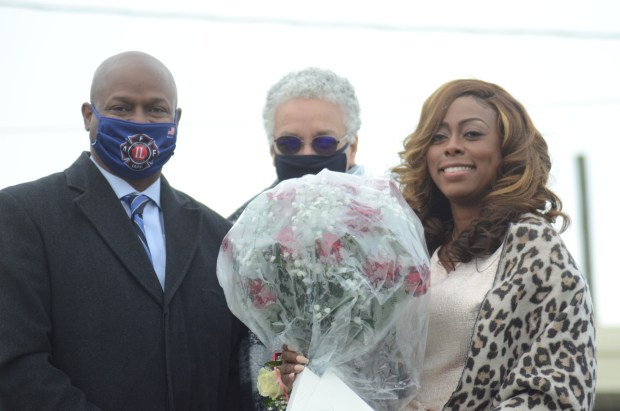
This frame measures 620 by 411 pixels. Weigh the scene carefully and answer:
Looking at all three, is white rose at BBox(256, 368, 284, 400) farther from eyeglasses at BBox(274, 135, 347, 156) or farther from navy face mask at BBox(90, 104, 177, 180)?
eyeglasses at BBox(274, 135, 347, 156)

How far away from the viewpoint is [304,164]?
17.3 feet

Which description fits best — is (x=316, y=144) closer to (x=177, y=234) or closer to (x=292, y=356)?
(x=177, y=234)

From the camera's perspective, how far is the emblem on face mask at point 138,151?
4.62 metres

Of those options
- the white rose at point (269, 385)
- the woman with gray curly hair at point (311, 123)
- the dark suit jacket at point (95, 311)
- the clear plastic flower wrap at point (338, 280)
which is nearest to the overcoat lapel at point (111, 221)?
the dark suit jacket at point (95, 311)

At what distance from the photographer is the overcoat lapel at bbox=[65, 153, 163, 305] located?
455cm

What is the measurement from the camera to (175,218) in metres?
4.87

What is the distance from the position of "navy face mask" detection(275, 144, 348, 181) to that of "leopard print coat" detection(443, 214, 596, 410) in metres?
1.20

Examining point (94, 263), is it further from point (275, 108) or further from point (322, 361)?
point (275, 108)

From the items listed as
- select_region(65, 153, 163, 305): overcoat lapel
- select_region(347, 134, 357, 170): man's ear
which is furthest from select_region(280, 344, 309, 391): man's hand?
select_region(347, 134, 357, 170): man's ear

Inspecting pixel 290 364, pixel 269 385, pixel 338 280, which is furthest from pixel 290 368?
pixel 338 280

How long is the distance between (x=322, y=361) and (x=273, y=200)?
62 centimetres

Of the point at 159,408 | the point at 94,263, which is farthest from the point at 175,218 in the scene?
the point at 159,408

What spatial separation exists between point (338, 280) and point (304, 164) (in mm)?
1296

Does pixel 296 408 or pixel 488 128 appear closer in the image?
pixel 296 408
